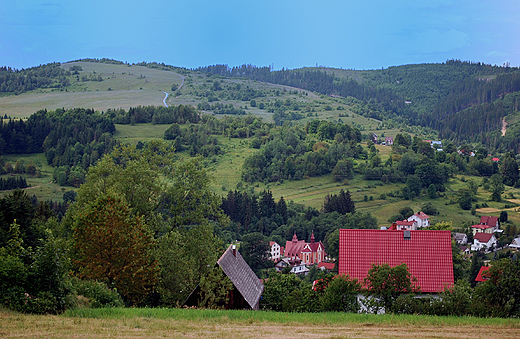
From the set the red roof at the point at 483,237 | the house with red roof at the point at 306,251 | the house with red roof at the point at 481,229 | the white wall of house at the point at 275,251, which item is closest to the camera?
the house with red roof at the point at 306,251

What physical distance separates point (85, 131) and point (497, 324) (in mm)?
152391

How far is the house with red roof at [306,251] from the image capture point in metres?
87.8

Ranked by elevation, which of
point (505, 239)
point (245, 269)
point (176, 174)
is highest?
point (176, 174)

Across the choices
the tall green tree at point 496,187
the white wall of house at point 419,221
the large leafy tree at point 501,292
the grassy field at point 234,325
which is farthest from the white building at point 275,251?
the grassy field at point 234,325

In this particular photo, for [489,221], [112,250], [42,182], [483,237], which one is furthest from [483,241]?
[42,182]

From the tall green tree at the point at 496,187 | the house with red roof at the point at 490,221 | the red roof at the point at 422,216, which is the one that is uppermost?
the tall green tree at the point at 496,187

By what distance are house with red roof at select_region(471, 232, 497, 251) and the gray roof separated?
70007 mm

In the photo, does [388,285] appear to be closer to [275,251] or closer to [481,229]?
[275,251]

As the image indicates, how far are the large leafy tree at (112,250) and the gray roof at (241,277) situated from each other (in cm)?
377

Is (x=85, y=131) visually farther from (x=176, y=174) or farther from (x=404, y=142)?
(x=176, y=174)

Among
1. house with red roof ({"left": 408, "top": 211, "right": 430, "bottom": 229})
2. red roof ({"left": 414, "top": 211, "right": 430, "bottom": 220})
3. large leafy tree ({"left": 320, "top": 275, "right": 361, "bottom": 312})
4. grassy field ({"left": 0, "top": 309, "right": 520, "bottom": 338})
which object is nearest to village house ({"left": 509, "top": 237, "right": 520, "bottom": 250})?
house with red roof ({"left": 408, "top": 211, "right": 430, "bottom": 229})

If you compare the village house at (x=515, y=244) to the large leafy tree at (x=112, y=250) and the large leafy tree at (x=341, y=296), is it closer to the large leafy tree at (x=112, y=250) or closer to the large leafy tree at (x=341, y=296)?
the large leafy tree at (x=341, y=296)

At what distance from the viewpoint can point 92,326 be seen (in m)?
15.4

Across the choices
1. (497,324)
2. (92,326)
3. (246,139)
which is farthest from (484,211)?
(92,326)
